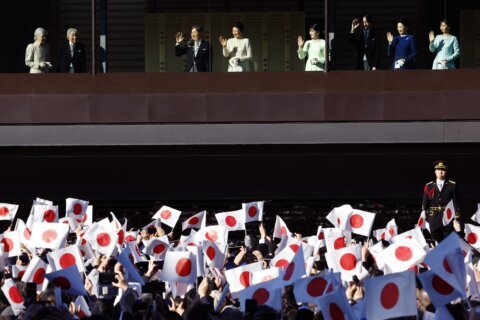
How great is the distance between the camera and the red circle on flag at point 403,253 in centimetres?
1546

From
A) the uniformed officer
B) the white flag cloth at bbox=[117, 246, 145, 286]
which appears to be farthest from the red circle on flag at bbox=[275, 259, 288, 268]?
the uniformed officer

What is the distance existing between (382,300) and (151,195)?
1731 cm

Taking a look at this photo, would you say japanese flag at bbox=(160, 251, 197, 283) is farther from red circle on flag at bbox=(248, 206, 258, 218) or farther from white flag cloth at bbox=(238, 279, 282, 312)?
red circle on flag at bbox=(248, 206, 258, 218)

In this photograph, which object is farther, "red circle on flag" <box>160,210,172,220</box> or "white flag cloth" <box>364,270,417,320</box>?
"red circle on flag" <box>160,210,172,220</box>

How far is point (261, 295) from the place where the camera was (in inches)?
521

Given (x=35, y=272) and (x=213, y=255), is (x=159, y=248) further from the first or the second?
(x=35, y=272)

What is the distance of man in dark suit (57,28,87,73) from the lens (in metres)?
27.3

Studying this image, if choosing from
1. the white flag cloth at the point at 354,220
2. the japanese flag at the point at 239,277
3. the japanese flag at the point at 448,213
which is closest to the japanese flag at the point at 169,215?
the white flag cloth at the point at 354,220

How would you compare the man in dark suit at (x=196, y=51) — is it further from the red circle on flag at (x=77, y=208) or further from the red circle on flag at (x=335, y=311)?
the red circle on flag at (x=335, y=311)

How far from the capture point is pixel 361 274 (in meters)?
16.1

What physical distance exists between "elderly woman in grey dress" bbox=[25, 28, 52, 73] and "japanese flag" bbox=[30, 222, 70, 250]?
29.5ft

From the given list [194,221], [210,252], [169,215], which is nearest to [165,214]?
[169,215]

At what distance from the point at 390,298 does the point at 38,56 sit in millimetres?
16857

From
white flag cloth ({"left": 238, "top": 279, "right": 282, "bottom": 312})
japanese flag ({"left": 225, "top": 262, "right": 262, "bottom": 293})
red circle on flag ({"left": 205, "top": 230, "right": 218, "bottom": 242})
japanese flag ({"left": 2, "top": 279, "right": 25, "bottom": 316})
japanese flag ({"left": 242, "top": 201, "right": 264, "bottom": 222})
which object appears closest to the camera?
white flag cloth ({"left": 238, "top": 279, "right": 282, "bottom": 312})
